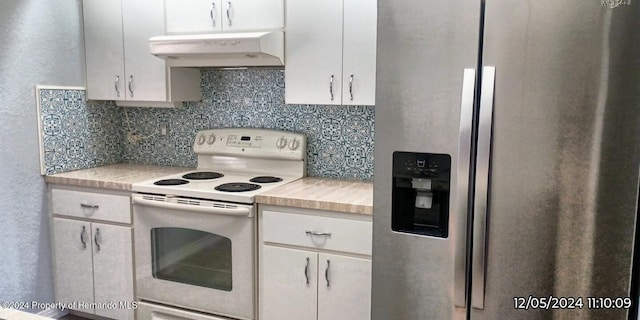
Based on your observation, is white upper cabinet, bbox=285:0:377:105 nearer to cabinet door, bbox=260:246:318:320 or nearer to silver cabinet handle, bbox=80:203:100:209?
cabinet door, bbox=260:246:318:320

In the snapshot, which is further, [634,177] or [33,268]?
[33,268]

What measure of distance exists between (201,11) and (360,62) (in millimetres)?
994

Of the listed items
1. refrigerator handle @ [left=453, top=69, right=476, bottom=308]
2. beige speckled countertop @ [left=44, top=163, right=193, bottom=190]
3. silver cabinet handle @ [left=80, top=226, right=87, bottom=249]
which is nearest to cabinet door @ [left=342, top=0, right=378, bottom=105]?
Result: refrigerator handle @ [left=453, top=69, right=476, bottom=308]

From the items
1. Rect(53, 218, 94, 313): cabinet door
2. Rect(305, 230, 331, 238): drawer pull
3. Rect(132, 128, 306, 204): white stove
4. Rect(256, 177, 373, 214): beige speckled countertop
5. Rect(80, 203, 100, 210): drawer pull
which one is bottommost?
Rect(53, 218, 94, 313): cabinet door

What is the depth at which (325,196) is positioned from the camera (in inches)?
95.1

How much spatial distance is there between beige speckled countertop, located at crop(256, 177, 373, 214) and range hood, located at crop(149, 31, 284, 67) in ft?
2.31

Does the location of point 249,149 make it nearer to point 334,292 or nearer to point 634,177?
point 334,292

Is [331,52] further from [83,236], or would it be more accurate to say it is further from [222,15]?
[83,236]

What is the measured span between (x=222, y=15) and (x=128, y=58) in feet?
2.29

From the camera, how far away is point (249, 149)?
304 centimetres

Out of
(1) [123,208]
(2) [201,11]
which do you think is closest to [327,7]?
(2) [201,11]

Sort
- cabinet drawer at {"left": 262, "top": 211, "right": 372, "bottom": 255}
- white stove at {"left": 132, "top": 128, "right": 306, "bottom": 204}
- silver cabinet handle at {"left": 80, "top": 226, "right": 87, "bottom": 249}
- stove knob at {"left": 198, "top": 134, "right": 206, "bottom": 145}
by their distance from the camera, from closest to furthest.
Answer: cabinet drawer at {"left": 262, "top": 211, "right": 372, "bottom": 255}
white stove at {"left": 132, "top": 128, "right": 306, "bottom": 204}
silver cabinet handle at {"left": 80, "top": 226, "right": 87, "bottom": 249}
stove knob at {"left": 198, "top": 134, "right": 206, "bottom": 145}

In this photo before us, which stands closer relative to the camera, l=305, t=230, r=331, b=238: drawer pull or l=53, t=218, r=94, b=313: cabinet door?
l=305, t=230, r=331, b=238: drawer pull

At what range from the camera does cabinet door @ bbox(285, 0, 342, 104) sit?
2.58 metres
